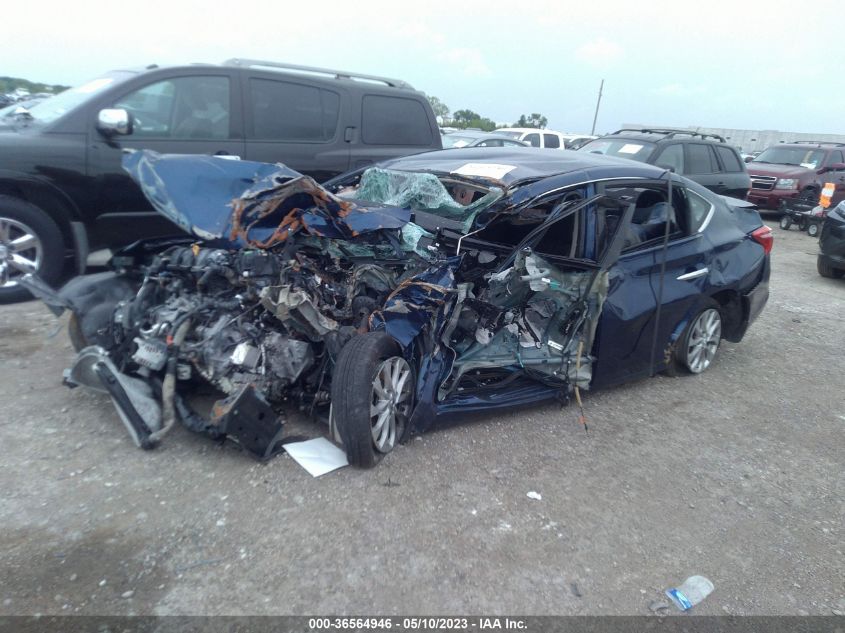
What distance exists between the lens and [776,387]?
5.02 metres

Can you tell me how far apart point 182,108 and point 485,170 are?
9.96 ft

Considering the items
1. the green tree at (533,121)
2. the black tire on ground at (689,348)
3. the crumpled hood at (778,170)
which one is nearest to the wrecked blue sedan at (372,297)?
the black tire on ground at (689,348)

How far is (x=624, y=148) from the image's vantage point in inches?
418

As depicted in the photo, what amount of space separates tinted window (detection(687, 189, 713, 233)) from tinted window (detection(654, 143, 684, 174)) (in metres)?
5.55

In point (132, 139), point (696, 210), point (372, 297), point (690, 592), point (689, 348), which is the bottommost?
point (690, 592)

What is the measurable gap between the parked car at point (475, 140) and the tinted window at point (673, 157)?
8.71 feet

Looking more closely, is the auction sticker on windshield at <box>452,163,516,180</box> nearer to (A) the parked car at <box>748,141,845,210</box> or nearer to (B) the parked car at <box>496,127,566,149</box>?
(B) the parked car at <box>496,127,566,149</box>

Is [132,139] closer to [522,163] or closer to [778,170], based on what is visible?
[522,163]

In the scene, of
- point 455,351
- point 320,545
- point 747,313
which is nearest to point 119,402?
point 320,545

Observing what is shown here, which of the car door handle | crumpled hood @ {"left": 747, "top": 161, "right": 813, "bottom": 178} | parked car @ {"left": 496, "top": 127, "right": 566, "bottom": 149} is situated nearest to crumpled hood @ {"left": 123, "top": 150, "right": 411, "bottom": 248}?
the car door handle

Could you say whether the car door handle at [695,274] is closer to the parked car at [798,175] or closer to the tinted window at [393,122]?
the tinted window at [393,122]

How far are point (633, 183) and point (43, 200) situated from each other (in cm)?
451

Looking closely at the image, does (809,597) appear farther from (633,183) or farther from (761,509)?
(633,183)

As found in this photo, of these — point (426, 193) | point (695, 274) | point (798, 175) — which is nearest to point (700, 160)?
point (798, 175)
